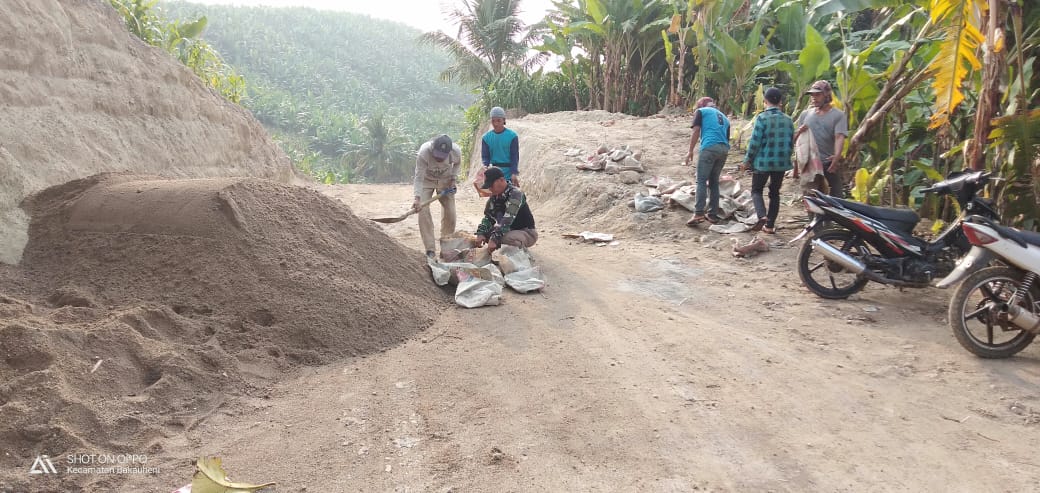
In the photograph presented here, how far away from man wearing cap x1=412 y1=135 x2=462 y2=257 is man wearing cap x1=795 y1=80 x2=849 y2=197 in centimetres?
351

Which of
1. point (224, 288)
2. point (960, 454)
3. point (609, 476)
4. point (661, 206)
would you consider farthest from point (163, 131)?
point (960, 454)

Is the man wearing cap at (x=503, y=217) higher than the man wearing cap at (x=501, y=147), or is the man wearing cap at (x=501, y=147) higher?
the man wearing cap at (x=501, y=147)

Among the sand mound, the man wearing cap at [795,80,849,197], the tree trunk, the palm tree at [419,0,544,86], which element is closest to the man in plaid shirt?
the man wearing cap at [795,80,849,197]

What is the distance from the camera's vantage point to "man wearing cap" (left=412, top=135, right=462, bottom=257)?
5.70 meters

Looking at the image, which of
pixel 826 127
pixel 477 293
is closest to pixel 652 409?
pixel 477 293

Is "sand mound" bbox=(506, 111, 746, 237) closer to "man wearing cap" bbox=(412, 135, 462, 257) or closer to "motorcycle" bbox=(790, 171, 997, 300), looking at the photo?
"motorcycle" bbox=(790, 171, 997, 300)

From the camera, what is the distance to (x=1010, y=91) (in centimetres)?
499

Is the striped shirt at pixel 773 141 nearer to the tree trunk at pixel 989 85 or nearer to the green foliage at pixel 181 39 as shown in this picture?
the tree trunk at pixel 989 85

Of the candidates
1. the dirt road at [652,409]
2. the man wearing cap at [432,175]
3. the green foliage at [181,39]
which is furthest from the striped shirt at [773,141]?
the green foliage at [181,39]

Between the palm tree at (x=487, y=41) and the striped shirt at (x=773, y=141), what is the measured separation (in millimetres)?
16189

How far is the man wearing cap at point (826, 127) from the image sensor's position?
20.1ft

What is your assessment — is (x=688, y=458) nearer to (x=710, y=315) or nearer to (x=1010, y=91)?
(x=710, y=315)

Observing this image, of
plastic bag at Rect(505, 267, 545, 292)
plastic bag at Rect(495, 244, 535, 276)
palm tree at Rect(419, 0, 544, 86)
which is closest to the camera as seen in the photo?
plastic bag at Rect(505, 267, 545, 292)

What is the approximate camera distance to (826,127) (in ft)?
20.4
